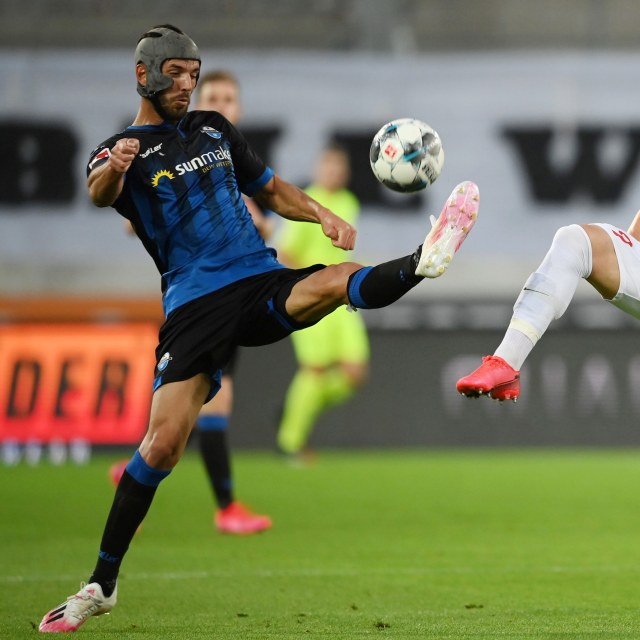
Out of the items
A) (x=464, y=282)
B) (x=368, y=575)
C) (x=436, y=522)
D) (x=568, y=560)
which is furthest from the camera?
(x=464, y=282)

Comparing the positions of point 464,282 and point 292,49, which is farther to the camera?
point 292,49

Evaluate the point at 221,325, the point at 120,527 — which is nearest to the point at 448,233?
the point at 221,325

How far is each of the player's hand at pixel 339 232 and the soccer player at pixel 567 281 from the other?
0.68 meters

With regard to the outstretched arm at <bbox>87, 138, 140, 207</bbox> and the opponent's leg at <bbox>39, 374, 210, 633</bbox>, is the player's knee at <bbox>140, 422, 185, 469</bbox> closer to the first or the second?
the opponent's leg at <bbox>39, 374, 210, 633</bbox>

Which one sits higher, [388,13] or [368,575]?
[388,13]

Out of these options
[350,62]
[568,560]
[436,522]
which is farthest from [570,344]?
[568,560]

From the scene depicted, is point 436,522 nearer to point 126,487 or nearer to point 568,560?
point 568,560

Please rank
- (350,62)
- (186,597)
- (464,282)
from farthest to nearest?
(350,62)
(464,282)
(186,597)

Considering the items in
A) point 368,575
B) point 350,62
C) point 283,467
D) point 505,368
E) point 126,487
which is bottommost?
point 283,467

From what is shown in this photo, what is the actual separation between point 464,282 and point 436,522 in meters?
6.83

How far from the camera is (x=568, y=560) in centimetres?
608

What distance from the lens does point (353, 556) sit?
630 centimetres

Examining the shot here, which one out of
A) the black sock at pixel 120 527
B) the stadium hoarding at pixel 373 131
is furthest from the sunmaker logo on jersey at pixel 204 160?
the stadium hoarding at pixel 373 131

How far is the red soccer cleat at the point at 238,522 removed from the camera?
7027 millimetres
